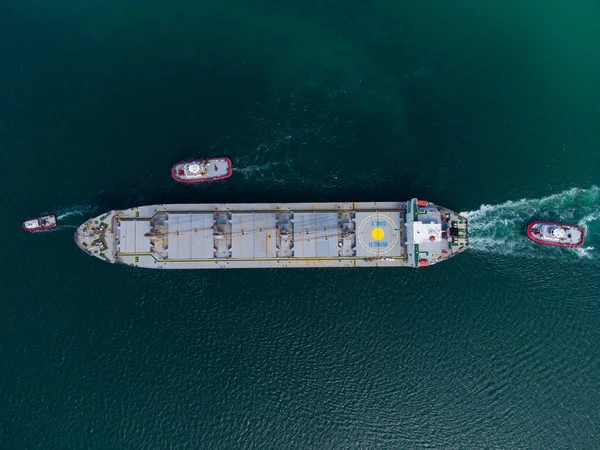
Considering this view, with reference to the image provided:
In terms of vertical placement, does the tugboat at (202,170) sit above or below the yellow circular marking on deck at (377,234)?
above

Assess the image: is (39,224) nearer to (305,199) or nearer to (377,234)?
(305,199)

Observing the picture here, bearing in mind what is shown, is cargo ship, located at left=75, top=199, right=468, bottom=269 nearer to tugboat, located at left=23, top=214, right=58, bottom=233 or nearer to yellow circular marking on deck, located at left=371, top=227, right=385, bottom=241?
yellow circular marking on deck, located at left=371, top=227, right=385, bottom=241

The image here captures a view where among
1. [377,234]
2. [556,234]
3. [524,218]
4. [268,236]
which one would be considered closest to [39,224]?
[268,236]

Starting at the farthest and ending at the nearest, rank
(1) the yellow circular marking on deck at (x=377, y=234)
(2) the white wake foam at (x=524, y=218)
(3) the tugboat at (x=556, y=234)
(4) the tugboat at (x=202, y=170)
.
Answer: (2) the white wake foam at (x=524, y=218), (4) the tugboat at (x=202, y=170), (3) the tugboat at (x=556, y=234), (1) the yellow circular marking on deck at (x=377, y=234)

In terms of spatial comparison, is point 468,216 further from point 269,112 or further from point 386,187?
point 269,112

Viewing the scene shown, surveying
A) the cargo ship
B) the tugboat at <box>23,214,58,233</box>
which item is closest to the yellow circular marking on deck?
the cargo ship

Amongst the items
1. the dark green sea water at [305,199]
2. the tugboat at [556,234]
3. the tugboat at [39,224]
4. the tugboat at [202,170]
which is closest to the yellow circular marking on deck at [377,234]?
the dark green sea water at [305,199]

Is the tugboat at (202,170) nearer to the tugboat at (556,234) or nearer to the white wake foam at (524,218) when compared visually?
the white wake foam at (524,218)
